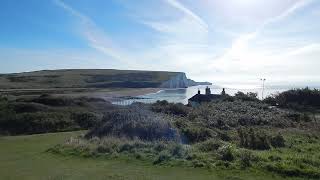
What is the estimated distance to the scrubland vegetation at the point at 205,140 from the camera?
17.5 meters

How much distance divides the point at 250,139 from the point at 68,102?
33.6 meters

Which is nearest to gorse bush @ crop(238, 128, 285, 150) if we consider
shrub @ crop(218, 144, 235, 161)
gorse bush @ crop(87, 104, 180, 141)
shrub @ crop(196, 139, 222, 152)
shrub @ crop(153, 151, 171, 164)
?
shrub @ crop(196, 139, 222, 152)

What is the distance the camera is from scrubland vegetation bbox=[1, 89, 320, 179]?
17.5 meters

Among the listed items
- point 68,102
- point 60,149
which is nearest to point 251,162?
point 60,149

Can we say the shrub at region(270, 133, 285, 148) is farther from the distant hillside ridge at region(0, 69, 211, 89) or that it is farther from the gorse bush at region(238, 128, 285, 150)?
the distant hillside ridge at region(0, 69, 211, 89)

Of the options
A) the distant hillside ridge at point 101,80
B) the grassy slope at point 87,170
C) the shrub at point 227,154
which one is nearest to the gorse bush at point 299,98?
the shrub at point 227,154

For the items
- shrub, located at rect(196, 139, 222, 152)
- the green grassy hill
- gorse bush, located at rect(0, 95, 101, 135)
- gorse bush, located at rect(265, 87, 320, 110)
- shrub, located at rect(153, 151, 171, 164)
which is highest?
the green grassy hill

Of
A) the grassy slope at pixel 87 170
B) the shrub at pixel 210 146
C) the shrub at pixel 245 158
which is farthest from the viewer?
the shrub at pixel 210 146

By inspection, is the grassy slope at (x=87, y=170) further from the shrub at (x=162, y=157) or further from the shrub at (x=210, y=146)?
the shrub at (x=210, y=146)

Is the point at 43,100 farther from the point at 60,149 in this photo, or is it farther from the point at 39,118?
the point at 60,149

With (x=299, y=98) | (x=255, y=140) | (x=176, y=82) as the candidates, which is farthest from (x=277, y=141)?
(x=176, y=82)

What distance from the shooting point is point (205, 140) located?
80.1 feet

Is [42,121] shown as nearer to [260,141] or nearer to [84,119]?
[84,119]

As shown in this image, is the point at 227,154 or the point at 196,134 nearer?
the point at 227,154
